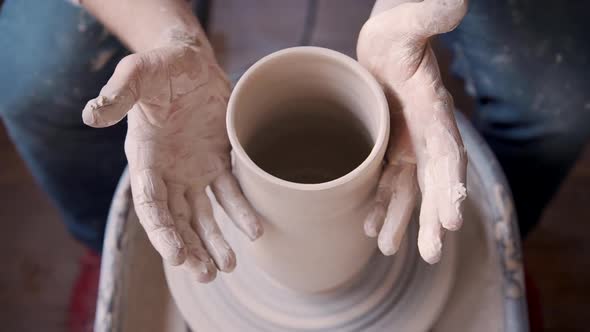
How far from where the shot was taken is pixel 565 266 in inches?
77.5

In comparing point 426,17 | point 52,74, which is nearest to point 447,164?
point 426,17

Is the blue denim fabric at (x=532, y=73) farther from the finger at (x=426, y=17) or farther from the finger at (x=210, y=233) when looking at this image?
the finger at (x=210, y=233)

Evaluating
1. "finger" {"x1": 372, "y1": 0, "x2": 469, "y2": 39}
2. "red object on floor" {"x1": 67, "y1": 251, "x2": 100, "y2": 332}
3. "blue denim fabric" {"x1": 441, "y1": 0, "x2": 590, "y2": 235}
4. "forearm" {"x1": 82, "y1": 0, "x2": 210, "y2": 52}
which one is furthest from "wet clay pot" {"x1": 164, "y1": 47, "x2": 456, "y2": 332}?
"red object on floor" {"x1": 67, "y1": 251, "x2": 100, "y2": 332}

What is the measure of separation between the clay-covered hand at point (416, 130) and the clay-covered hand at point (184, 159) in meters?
0.21

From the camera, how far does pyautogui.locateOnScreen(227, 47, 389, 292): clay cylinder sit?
811mm

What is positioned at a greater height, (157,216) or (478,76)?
(157,216)

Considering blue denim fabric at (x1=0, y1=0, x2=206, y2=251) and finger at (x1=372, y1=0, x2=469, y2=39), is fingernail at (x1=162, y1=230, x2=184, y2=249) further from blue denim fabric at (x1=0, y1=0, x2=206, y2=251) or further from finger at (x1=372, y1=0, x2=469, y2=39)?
blue denim fabric at (x1=0, y1=0, x2=206, y2=251)

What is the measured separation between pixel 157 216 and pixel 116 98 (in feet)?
0.69

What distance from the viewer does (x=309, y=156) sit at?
1.07 m

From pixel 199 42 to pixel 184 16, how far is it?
9 cm

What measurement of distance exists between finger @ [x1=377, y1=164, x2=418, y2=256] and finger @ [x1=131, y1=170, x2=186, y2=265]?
0.30 m

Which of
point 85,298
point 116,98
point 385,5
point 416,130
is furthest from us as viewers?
point 85,298

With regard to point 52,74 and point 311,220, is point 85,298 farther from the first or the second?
point 311,220

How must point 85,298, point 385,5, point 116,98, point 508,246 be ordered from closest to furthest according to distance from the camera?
point 116,98
point 385,5
point 508,246
point 85,298
